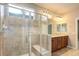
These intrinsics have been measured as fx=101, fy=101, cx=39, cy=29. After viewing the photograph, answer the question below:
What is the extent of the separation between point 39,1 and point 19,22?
44 centimetres

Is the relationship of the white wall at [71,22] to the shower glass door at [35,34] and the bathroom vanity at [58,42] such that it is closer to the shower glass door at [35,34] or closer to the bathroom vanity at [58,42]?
the bathroom vanity at [58,42]

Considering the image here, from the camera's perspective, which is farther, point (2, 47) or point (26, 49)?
point (26, 49)

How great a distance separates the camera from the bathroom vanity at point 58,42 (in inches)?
64.4

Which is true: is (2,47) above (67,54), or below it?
above

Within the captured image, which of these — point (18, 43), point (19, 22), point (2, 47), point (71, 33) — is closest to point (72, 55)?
point (71, 33)

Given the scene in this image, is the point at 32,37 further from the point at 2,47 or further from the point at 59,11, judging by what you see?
the point at 59,11

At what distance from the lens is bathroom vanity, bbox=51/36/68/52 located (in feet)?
5.37

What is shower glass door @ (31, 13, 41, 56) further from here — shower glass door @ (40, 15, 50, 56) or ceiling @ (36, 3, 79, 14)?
ceiling @ (36, 3, 79, 14)

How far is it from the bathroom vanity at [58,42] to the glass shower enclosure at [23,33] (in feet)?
0.22

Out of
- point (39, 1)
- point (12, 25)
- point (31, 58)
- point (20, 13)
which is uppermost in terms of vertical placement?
point (39, 1)

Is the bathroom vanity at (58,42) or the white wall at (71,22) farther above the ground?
the white wall at (71,22)

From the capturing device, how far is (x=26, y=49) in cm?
163

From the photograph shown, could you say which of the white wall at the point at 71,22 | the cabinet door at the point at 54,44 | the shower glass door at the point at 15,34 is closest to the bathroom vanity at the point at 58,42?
the cabinet door at the point at 54,44

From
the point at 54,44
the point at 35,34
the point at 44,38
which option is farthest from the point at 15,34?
the point at 54,44
